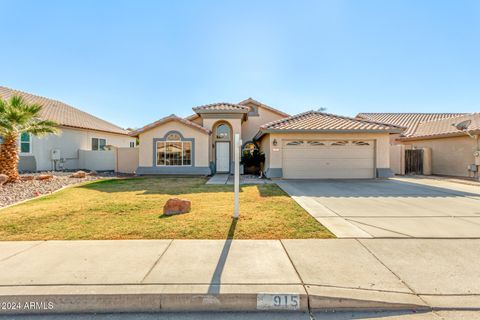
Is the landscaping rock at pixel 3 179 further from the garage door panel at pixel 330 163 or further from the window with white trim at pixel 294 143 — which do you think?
the garage door panel at pixel 330 163

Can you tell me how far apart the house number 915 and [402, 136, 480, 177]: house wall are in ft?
62.3

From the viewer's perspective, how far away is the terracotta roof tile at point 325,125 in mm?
13727

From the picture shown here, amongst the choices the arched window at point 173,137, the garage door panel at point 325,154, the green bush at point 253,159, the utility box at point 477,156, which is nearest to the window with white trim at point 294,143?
the garage door panel at point 325,154

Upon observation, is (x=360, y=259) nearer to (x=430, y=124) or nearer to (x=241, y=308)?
(x=241, y=308)

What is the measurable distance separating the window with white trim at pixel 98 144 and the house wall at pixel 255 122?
45.4 ft

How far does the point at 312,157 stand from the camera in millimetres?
14320

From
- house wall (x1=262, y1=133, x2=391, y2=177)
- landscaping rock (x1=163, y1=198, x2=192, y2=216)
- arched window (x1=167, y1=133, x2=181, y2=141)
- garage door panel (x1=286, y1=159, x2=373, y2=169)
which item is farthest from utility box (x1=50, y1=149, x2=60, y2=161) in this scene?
garage door panel (x1=286, y1=159, x2=373, y2=169)

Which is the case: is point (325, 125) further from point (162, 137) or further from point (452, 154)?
point (162, 137)

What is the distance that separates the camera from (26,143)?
1659 centimetres

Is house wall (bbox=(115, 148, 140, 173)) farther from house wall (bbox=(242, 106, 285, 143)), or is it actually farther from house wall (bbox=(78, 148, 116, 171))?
house wall (bbox=(242, 106, 285, 143))

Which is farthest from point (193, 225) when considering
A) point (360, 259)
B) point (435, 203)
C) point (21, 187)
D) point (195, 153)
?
point (195, 153)

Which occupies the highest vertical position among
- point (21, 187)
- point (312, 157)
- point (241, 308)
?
point (312, 157)

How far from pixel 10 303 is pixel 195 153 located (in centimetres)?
1358

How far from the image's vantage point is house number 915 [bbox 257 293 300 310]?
2.92m
